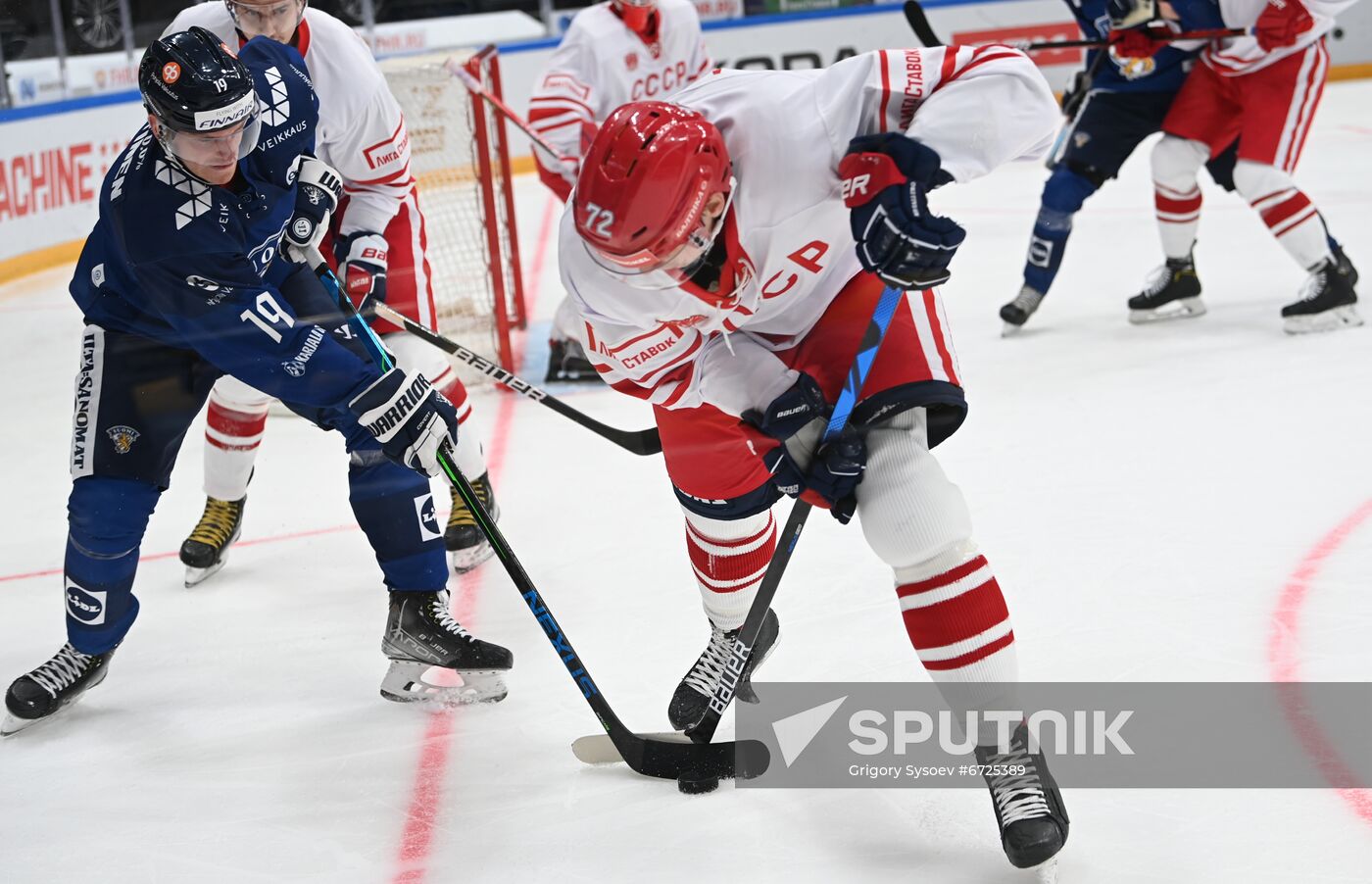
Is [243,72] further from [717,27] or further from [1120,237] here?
[717,27]

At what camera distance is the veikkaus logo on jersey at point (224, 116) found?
1.85 metres

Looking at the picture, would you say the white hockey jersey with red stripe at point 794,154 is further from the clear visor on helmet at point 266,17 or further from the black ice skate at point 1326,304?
the black ice skate at point 1326,304

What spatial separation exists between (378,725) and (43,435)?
→ 232 cm

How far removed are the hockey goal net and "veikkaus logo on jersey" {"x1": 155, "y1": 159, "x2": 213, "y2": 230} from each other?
6.87ft

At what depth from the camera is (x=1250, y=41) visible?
12.1ft

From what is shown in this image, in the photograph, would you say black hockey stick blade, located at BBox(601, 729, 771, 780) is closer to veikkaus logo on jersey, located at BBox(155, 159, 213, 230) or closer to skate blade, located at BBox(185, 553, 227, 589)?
veikkaus logo on jersey, located at BBox(155, 159, 213, 230)

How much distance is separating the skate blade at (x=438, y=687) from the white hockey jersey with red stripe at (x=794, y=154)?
0.74m

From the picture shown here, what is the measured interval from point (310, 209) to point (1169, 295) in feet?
9.26

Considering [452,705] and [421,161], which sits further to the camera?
[421,161]

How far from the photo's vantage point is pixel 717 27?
8.27 meters

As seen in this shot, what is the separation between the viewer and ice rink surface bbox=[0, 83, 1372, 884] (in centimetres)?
175

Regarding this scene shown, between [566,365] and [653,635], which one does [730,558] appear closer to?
[653,635]

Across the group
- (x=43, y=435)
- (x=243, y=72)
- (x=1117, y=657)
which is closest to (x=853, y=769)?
(x=1117, y=657)

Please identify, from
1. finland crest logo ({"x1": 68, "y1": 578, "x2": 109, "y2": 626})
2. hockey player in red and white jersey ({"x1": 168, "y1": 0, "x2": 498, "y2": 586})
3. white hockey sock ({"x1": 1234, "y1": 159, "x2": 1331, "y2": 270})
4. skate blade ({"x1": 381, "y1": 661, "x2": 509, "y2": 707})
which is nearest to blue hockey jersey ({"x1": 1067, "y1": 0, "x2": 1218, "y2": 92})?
white hockey sock ({"x1": 1234, "y1": 159, "x2": 1331, "y2": 270})
